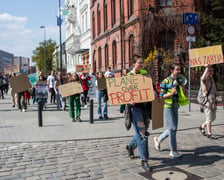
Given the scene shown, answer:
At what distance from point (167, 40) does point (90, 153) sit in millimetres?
17436

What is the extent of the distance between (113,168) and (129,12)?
21157mm

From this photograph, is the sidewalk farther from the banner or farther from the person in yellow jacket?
the banner

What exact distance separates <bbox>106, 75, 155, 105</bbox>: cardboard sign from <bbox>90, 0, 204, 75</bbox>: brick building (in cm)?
1641

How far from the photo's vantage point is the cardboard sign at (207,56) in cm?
933

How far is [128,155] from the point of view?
19.6 feet

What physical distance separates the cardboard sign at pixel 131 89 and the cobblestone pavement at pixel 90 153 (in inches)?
48.8

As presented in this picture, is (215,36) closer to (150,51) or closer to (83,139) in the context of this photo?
(150,51)

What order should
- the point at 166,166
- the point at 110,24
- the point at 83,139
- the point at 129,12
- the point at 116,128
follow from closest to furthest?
the point at 166,166 → the point at 83,139 → the point at 116,128 → the point at 129,12 → the point at 110,24

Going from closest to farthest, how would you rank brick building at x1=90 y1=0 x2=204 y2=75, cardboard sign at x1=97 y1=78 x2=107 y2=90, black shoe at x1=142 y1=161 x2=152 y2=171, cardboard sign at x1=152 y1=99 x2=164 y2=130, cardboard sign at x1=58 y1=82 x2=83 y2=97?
→ black shoe at x1=142 y1=161 x2=152 y2=171
cardboard sign at x1=152 y1=99 x2=164 y2=130
cardboard sign at x1=58 y1=82 x2=83 y2=97
cardboard sign at x1=97 y1=78 x2=107 y2=90
brick building at x1=90 y1=0 x2=204 y2=75

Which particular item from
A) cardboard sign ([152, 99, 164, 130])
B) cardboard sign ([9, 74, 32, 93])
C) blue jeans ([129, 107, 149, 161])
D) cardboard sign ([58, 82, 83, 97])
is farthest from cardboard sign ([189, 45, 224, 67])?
cardboard sign ([9, 74, 32, 93])

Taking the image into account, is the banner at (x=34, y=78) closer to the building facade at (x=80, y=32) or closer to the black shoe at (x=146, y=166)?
the black shoe at (x=146, y=166)

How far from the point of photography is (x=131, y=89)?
529 cm

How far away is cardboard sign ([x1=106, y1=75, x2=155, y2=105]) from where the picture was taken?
17.0ft

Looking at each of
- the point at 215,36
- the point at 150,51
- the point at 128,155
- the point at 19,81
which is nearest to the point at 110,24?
the point at 150,51
